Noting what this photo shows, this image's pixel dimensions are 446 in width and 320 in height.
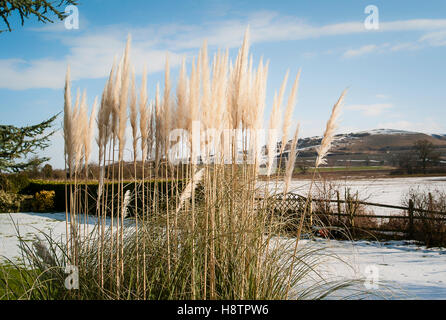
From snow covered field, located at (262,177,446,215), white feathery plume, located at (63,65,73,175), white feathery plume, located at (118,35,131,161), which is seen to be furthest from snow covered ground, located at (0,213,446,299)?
white feathery plume, located at (118,35,131,161)

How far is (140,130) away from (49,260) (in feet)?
4.45

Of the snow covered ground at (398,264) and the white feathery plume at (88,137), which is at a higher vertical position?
the white feathery plume at (88,137)

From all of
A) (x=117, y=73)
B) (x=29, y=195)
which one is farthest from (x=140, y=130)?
(x=29, y=195)

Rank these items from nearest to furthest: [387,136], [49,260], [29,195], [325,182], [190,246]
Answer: [190,246], [49,260], [325,182], [29,195], [387,136]

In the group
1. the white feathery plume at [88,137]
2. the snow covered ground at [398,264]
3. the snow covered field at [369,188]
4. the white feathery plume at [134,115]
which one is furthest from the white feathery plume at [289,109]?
the snow covered ground at [398,264]

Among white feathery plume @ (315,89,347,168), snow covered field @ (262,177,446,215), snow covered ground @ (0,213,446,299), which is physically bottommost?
snow covered ground @ (0,213,446,299)

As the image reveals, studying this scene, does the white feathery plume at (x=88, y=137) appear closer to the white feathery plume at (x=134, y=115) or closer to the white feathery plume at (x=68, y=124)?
the white feathery plume at (x=68, y=124)

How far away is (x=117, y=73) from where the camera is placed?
2.54 m

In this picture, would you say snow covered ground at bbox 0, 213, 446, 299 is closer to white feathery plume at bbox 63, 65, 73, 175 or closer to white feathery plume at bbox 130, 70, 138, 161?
white feathery plume at bbox 63, 65, 73, 175

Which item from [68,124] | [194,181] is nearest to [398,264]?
[194,181]

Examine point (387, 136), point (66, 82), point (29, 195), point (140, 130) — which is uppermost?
point (387, 136)

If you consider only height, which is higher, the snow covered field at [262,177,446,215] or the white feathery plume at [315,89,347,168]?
the white feathery plume at [315,89,347,168]

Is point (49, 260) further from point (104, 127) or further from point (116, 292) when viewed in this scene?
point (104, 127)

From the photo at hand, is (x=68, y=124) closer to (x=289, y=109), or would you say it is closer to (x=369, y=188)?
(x=289, y=109)
